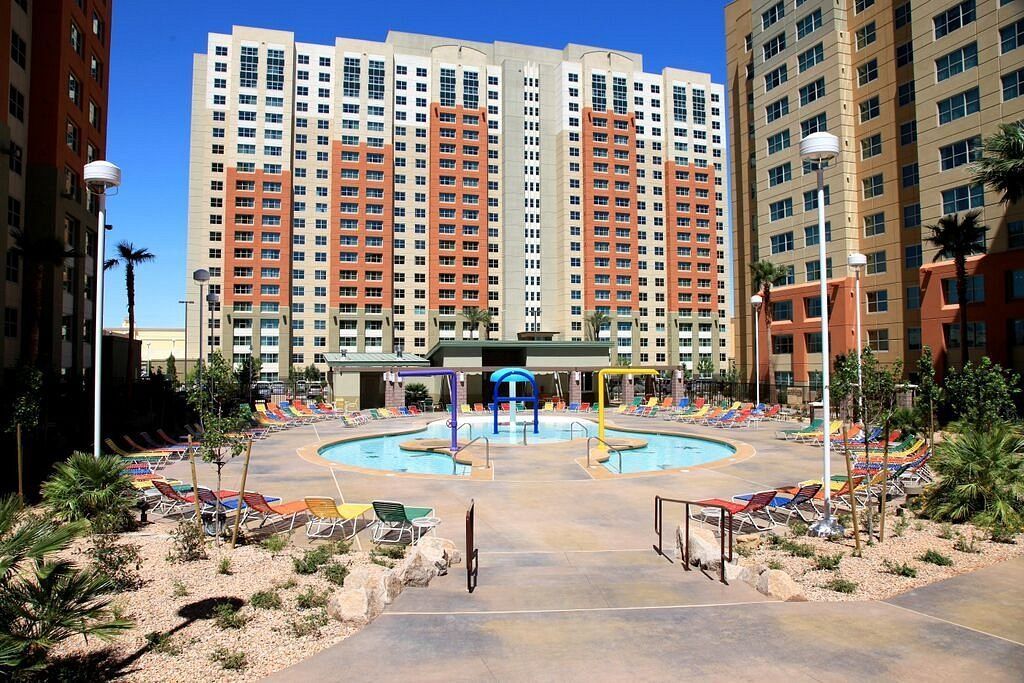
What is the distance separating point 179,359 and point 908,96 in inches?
4277

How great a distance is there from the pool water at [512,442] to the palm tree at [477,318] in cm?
4855

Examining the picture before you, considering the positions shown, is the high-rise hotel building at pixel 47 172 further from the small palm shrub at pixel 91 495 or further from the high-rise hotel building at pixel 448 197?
the high-rise hotel building at pixel 448 197

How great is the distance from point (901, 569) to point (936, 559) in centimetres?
103

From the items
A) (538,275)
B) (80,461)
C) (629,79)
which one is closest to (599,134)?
(629,79)

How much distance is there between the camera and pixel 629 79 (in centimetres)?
9612

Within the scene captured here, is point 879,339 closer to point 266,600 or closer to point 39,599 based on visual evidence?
point 266,600

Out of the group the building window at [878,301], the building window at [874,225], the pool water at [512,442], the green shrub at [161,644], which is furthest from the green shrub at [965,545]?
the building window at [874,225]

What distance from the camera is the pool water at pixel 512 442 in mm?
21938

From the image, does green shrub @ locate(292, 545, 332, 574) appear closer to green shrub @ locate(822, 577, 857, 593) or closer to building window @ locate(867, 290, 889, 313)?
green shrub @ locate(822, 577, 857, 593)

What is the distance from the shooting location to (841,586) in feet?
29.7

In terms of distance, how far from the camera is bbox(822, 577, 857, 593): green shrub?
9.01 meters

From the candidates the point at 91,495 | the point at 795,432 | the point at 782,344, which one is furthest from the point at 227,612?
the point at 782,344

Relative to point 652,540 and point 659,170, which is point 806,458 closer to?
point 652,540

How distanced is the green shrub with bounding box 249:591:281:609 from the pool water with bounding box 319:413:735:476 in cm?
1104
